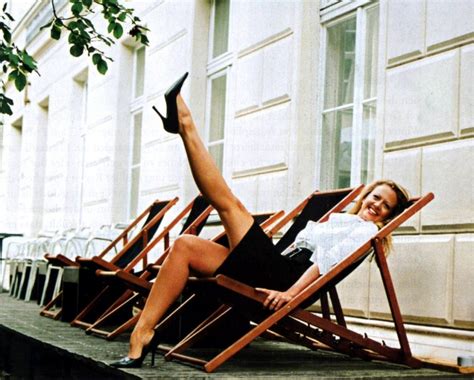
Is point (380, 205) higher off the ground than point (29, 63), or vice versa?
point (29, 63)

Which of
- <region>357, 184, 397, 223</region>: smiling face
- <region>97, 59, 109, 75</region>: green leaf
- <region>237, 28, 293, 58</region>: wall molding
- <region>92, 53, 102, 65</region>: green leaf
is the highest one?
<region>237, 28, 293, 58</region>: wall molding

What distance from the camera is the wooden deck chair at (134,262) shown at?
634 cm

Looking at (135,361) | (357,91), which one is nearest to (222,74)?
(357,91)

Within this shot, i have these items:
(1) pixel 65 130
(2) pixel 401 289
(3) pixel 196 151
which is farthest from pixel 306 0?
(1) pixel 65 130

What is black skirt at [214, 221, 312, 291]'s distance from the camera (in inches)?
173

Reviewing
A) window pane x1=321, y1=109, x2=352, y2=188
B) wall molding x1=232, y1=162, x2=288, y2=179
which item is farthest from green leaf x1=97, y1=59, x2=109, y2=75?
wall molding x1=232, y1=162, x2=288, y2=179

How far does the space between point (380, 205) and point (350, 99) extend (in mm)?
1877

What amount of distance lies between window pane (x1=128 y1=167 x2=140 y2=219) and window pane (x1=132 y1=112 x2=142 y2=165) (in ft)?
0.43

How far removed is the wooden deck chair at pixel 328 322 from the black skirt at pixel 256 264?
15 centimetres

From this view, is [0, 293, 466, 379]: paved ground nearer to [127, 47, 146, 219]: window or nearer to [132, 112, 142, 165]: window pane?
[127, 47, 146, 219]: window

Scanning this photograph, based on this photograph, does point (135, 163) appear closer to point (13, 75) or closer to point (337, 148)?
point (337, 148)

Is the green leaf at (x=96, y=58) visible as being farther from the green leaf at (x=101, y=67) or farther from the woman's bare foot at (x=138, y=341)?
the woman's bare foot at (x=138, y=341)

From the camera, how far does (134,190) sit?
11.1m

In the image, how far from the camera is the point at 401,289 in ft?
17.5
